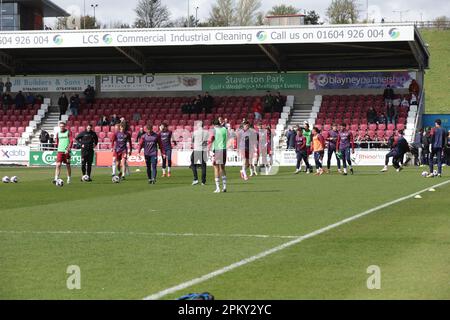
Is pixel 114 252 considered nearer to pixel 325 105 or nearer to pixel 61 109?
pixel 325 105

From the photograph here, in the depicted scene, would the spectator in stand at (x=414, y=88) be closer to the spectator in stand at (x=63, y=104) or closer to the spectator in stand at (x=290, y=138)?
the spectator in stand at (x=290, y=138)

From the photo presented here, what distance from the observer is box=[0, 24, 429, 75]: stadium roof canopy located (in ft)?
156

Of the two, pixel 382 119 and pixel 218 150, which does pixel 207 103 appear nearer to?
pixel 382 119

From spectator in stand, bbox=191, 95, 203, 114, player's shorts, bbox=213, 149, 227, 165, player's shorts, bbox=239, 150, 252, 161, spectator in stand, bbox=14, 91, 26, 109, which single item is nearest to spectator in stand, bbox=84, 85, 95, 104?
spectator in stand, bbox=14, 91, 26, 109

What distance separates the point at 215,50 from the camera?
53.4 meters

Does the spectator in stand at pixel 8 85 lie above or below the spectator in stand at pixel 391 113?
above

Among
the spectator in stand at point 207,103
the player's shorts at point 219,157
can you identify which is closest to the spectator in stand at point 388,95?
the spectator in stand at point 207,103

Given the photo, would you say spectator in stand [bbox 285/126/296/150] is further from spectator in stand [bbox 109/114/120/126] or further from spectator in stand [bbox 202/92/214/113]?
spectator in stand [bbox 109/114/120/126]

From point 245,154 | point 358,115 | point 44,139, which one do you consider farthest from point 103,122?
point 245,154

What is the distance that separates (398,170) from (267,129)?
18.5ft

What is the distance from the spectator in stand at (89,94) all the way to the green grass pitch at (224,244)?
32321mm

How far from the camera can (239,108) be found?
52.4 metres

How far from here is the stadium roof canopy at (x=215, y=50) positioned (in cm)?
4762
